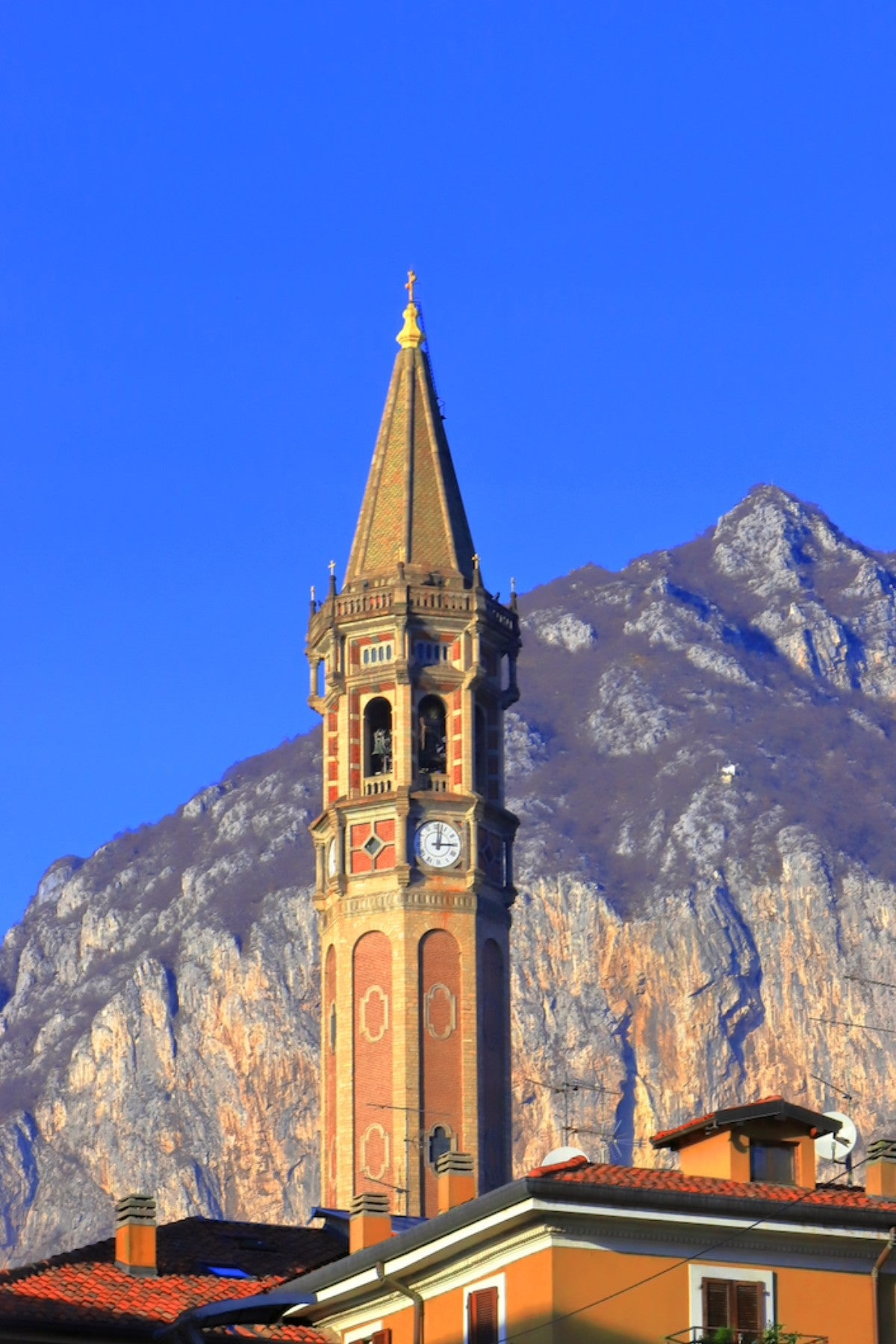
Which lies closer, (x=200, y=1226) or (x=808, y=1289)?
(x=808, y=1289)

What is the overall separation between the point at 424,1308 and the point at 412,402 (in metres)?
54.7

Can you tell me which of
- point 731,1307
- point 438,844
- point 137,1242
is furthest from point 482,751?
point 731,1307

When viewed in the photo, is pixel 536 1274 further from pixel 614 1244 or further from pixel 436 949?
pixel 436 949

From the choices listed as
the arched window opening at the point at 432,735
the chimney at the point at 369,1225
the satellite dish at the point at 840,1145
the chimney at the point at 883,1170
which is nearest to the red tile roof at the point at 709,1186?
the chimney at the point at 883,1170

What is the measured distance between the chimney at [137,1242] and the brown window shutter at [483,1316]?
31.6 ft

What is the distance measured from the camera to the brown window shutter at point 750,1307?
144 ft

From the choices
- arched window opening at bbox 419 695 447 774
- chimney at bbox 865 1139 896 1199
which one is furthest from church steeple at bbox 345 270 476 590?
chimney at bbox 865 1139 896 1199

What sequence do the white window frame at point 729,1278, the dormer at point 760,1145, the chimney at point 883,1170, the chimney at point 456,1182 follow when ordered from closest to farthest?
the white window frame at point 729,1278, the dormer at point 760,1145, the chimney at point 883,1170, the chimney at point 456,1182

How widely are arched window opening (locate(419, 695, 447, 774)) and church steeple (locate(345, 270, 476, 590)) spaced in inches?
137

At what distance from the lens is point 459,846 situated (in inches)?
3565

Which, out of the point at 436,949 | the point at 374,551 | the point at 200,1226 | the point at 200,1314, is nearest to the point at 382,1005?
the point at 436,949

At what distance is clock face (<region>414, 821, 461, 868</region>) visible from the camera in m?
90.4

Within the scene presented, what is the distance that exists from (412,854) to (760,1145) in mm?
43428

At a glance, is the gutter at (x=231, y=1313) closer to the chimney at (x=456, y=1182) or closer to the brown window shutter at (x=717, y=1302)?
the chimney at (x=456, y=1182)
